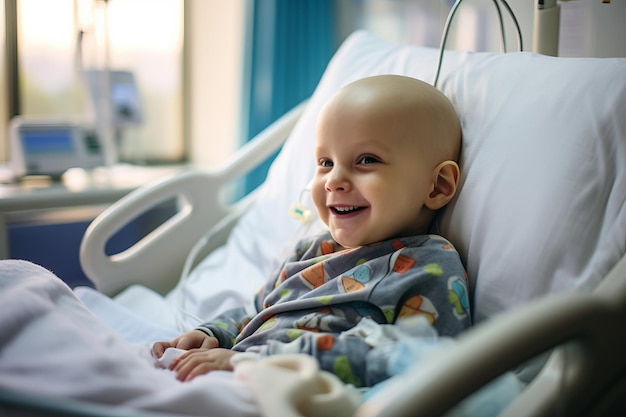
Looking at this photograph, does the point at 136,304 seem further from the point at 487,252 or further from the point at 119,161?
the point at 119,161

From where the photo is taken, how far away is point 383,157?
41.1 inches

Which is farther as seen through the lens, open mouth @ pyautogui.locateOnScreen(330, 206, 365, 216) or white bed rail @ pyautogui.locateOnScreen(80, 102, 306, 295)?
white bed rail @ pyautogui.locateOnScreen(80, 102, 306, 295)

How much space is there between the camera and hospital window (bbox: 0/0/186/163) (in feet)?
8.94

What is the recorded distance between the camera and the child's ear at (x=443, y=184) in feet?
3.59

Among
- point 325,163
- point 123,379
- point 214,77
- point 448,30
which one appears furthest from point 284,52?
point 123,379

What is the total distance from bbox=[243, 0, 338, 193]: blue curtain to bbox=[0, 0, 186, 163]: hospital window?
1.59 feet

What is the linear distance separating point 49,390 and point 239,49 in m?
2.24

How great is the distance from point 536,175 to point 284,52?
5.56 feet

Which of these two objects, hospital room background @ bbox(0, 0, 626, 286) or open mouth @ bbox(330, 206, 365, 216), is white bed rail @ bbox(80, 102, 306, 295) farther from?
open mouth @ bbox(330, 206, 365, 216)

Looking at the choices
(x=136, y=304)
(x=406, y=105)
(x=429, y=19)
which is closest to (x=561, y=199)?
(x=406, y=105)

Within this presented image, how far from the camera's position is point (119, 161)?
3.01 metres

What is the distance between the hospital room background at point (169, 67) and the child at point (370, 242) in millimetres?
493

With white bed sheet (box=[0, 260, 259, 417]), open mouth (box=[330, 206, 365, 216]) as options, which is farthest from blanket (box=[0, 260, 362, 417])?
open mouth (box=[330, 206, 365, 216])

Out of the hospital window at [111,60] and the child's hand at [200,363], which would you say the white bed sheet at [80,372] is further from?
the hospital window at [111,60]
